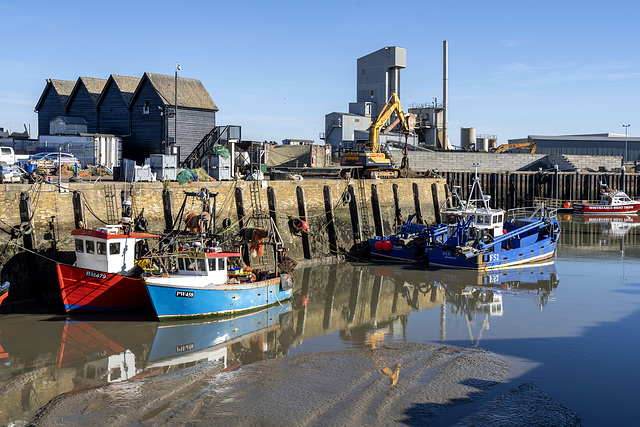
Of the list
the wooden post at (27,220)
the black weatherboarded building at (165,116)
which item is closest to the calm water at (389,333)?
the wooden post at (27,220)

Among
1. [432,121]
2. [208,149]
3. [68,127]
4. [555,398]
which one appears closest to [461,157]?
[432,121]

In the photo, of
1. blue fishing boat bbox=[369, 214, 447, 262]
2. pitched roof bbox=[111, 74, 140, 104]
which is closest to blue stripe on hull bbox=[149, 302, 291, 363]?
blue fishing boat bbox=[369, 214, 447, 262]

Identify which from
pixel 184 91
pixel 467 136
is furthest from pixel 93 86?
pixel 467 136

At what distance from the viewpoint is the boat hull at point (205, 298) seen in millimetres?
18719

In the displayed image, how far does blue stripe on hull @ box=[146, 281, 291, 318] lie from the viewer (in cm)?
1873

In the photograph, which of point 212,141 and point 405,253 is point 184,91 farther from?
point 405,253

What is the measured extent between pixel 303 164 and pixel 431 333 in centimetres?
3983

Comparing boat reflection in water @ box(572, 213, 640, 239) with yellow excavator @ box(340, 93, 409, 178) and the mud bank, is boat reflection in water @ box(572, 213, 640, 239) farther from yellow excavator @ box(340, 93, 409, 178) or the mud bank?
the mud bank

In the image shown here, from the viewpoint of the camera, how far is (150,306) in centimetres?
2067

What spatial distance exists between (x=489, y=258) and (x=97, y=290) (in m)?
17.5

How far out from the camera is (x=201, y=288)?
19.0 metres

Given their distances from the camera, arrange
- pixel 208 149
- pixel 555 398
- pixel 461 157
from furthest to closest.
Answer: pixel 461 157 < pixel 208 149 < pixel 555 398

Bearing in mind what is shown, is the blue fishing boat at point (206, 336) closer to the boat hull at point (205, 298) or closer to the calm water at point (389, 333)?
the calm water at point (389, 333)

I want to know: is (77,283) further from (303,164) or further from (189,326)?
(303,164)
